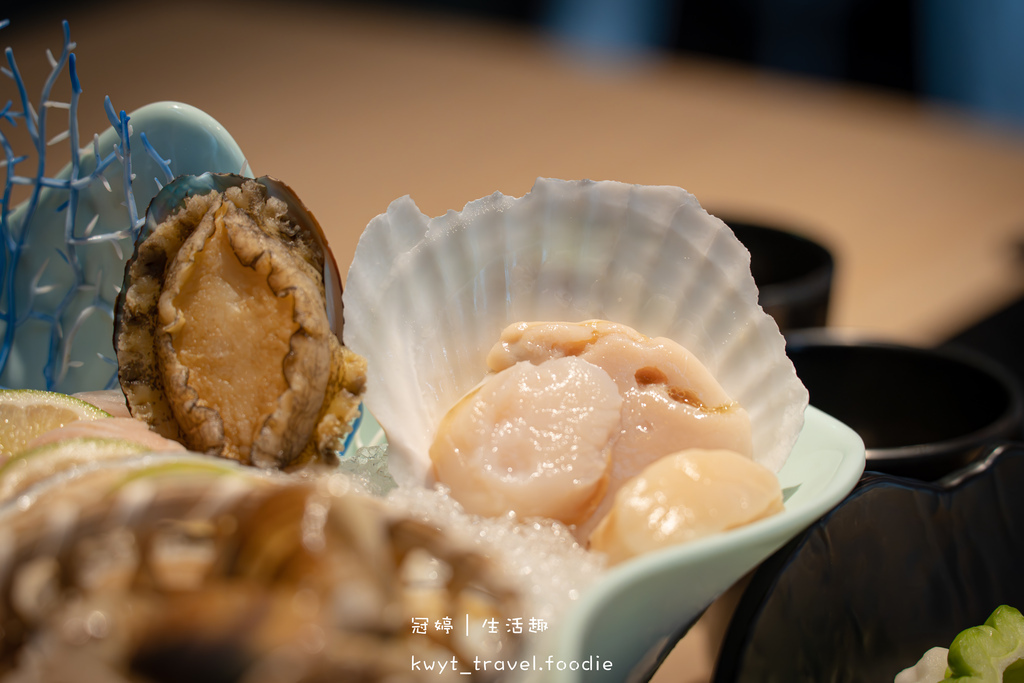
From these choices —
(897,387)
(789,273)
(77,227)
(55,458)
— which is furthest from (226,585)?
(789,273)

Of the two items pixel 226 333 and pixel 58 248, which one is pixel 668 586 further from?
pixel 58 248

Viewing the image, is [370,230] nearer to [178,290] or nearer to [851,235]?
[178,290]

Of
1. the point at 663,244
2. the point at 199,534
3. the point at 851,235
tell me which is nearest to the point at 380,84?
the point at 851,235

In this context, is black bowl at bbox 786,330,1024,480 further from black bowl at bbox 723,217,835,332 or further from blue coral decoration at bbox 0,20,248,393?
blue coral decoration at bbox 0,20,248,393

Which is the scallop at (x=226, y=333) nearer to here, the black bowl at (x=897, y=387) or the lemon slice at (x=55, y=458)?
the lemon slice at (x=55, y=458)

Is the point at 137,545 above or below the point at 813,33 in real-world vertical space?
below

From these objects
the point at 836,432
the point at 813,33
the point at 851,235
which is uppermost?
the point at 813,33

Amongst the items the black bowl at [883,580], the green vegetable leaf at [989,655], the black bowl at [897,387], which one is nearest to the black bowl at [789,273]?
the black bowl at [897,387]
